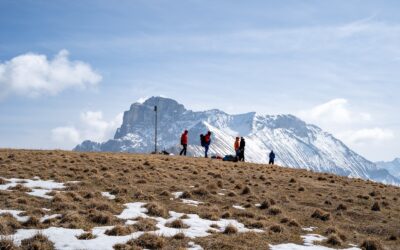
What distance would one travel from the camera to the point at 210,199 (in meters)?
24.0

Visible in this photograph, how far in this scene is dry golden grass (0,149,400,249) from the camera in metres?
16.9

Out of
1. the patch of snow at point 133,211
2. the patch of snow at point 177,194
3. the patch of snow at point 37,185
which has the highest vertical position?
the patch of snow at point 37,185

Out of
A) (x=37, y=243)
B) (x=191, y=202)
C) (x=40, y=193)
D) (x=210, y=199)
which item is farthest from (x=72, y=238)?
(x=210, y=199)

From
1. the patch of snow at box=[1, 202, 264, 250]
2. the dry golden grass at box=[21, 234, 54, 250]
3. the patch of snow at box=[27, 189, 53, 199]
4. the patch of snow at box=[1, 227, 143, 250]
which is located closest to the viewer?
the dry golden grass at box=[21, 234, 54, 250]

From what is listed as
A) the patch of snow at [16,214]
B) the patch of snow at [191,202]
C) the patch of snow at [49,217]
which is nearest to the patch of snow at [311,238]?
the patch of snow at [191,202]

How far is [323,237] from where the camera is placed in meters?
18.1

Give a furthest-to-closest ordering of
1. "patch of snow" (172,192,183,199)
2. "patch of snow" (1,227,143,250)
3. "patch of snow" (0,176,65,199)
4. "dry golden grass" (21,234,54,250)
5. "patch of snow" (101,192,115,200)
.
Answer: "patch of snow" (172,192,183,199) < "patch of snow" (101,192,115,200) < "patch of snow" (0,176,65,199) < "patch of snow" (1,227,143,250) < "dry golden grass" (21,234,54,250)

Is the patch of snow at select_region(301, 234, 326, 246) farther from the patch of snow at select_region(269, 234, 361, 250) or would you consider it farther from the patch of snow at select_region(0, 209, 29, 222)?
the patch of snow at select_region(0, 209, 29, 222)

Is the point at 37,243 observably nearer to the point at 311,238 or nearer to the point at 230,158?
the point at 311,238

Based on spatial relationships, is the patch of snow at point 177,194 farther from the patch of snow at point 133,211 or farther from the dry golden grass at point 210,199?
the patch of snow at point 133,211

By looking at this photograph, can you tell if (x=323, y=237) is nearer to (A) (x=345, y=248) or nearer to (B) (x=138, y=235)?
(A) (x=345, y=248)

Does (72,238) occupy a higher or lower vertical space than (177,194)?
lower

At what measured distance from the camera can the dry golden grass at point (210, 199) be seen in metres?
16.9

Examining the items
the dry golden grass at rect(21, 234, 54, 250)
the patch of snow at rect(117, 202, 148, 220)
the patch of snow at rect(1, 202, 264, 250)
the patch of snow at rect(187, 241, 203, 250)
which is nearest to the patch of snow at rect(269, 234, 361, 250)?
the patch of snow at rect(1, 202, 264, 250)
